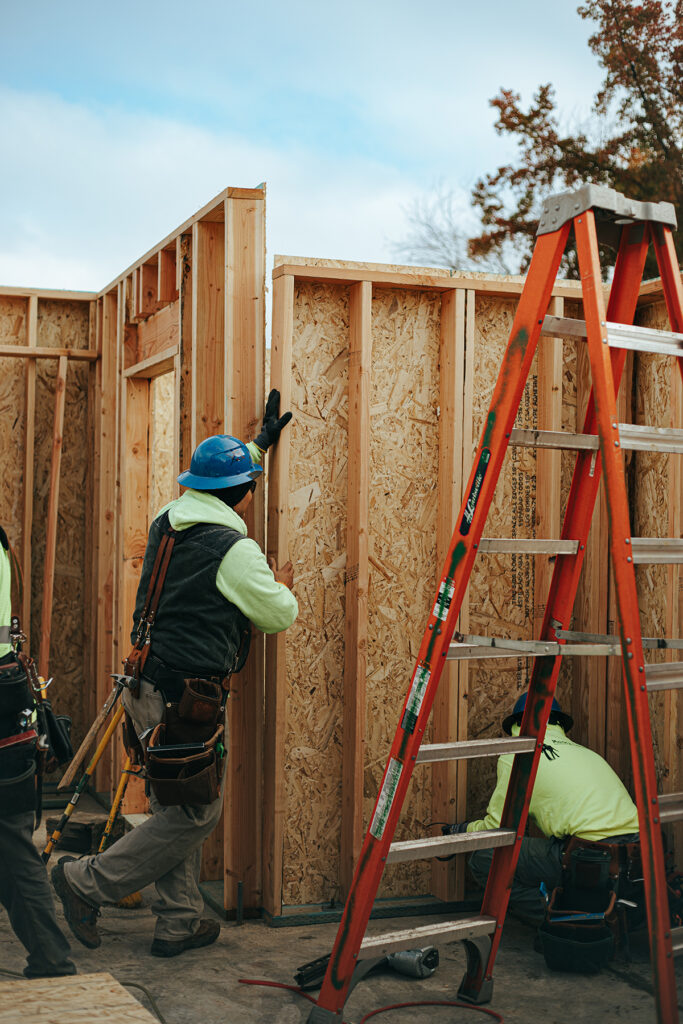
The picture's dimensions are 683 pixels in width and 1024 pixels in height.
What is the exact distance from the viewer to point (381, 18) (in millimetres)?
25625

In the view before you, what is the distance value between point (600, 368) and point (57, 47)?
80.0 feet

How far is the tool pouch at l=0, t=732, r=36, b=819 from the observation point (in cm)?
363

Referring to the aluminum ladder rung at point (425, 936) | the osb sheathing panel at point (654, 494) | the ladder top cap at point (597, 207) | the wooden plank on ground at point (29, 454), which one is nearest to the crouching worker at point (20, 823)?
the aluminum ladder rung at point (425, 936)

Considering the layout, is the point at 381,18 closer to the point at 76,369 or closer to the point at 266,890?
the point at 76,369

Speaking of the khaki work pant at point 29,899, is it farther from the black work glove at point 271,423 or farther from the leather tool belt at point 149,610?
the black work glove at point 271,423

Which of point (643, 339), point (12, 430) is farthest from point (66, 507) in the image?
point (643, 339)

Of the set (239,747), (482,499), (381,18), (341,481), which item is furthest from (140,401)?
(381,18)

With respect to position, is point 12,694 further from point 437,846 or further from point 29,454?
point 29,454

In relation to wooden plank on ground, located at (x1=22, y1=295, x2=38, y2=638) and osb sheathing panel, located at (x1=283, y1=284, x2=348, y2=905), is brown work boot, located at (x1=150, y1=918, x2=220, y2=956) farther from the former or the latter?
wooden plank on ground, located at (x1=22, y1=295, x2=38, y2=638)

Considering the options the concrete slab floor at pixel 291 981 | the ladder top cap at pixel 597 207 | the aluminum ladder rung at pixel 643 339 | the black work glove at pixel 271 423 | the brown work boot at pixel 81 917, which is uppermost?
the ladder top cap at pixel 597 207

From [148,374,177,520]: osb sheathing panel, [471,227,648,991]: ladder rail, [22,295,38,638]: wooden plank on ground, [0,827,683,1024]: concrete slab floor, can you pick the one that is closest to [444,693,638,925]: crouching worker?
[0,827,683,1024]: concrete slab floor

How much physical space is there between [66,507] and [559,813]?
439 centimetres

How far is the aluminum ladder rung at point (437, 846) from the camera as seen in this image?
10.9ft

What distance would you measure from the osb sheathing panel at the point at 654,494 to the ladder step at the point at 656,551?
1.63 metres
